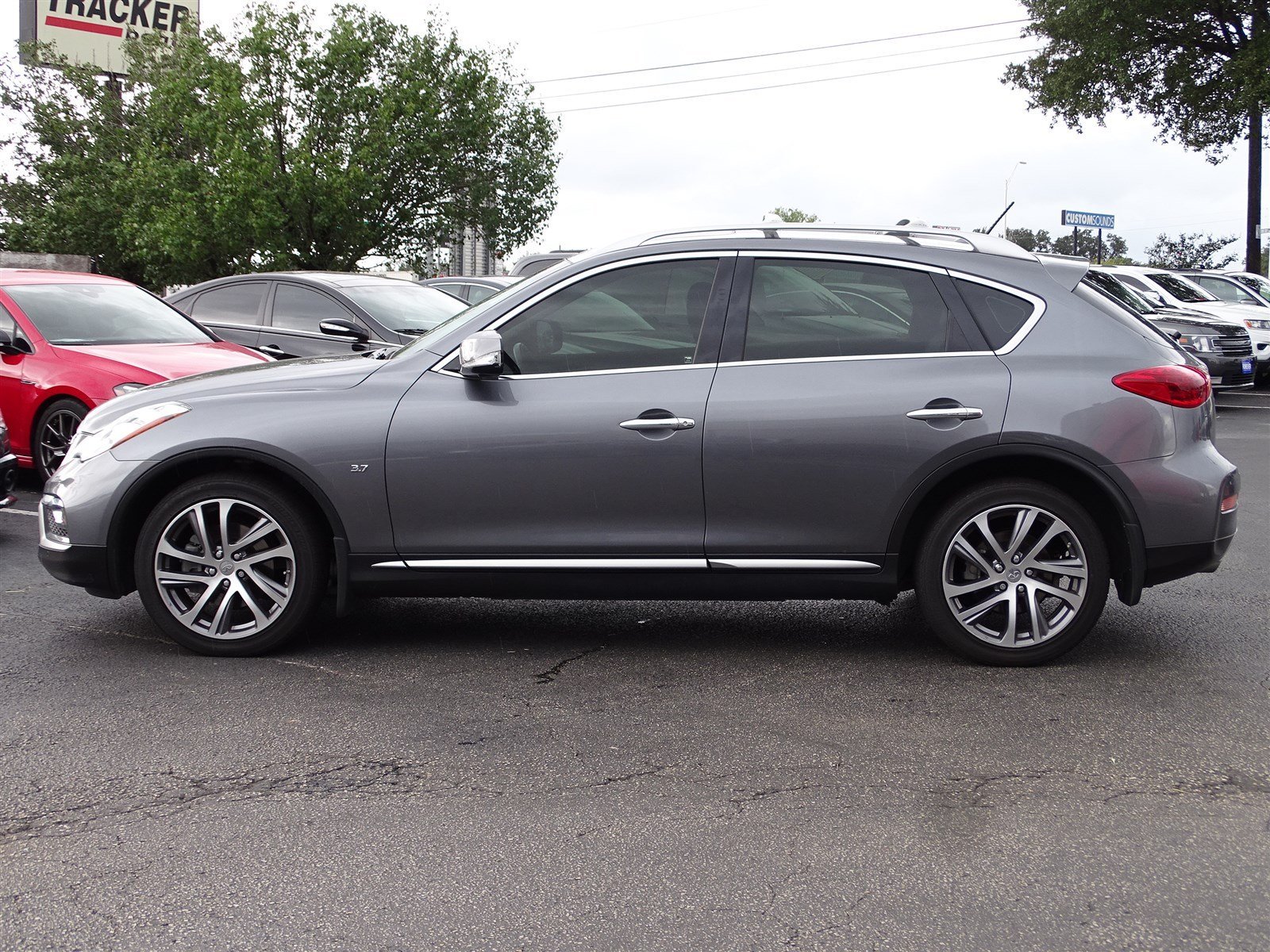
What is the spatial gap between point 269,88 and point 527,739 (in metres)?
34.8

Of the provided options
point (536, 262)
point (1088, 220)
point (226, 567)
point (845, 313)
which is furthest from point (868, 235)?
point (1088, 220)

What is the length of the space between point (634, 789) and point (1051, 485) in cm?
224

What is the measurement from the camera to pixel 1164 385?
514cm

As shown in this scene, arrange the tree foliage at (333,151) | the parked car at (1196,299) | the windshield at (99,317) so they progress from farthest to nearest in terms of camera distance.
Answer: the tree foliage at (333,151) < the parked car at (1196,299) < the windshield at (99,317)

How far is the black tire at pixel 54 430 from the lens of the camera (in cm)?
942

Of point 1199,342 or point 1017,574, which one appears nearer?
point 1017,574

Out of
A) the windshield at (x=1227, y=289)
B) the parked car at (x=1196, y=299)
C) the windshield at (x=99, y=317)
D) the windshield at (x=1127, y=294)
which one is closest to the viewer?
the windshield at (x=99, y=317)

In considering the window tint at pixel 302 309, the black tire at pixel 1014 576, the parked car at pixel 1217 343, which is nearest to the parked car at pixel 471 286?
the window tint at pixel 302 309

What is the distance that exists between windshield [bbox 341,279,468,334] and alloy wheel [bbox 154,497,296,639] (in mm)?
6193

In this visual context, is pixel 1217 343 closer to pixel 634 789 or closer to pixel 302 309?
pixel 302 309

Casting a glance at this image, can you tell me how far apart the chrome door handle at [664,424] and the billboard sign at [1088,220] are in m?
46.0

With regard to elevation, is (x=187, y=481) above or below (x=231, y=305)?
below

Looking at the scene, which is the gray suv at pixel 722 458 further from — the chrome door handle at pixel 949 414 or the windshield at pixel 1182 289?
the windshield at pixel 1182 289

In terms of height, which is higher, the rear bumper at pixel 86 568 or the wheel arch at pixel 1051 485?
the wheel arch at pixel 1051 485
